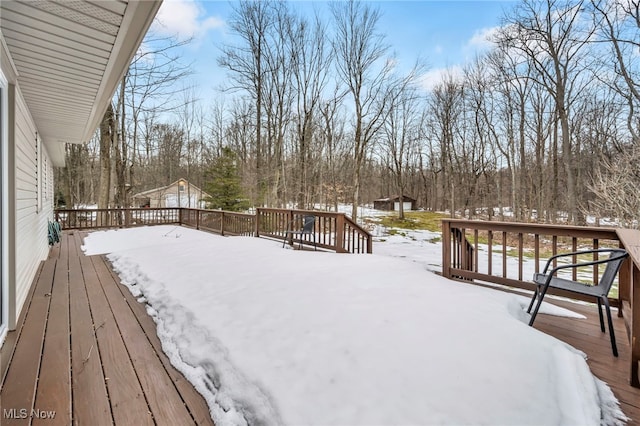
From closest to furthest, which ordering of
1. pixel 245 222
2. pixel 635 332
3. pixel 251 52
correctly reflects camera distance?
pixel 635 332 → pixel 245 222 → pixel 251 52

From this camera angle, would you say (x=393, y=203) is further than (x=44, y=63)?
Yes

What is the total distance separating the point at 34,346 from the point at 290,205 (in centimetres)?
1702

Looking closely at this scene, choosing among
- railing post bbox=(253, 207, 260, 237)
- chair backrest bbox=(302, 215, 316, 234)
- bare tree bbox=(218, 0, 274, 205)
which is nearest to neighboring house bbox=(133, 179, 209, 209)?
bare tree bbox=(218, 0, 274, 205)

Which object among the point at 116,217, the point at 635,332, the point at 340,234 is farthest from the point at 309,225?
the point at 116,217

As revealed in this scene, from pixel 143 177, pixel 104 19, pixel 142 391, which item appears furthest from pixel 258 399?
pixel 143 177

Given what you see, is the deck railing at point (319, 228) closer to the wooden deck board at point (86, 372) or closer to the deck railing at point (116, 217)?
the wooden deck board at point (86, 372)

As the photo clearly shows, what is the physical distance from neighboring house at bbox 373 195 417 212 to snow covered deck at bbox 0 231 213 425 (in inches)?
1209

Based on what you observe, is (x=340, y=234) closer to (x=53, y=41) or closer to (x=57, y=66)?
(x=57, y=66)

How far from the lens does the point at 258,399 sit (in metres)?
1.70

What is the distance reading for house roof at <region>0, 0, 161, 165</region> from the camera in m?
2.02

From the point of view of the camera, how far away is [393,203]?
32531 millimetres

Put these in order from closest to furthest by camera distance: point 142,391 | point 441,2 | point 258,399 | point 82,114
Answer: point 258,399, point 142,391, point 82,114, point 441,2

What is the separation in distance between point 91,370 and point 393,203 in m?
31.9

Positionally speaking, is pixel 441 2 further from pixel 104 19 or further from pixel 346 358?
pixel 346 358
